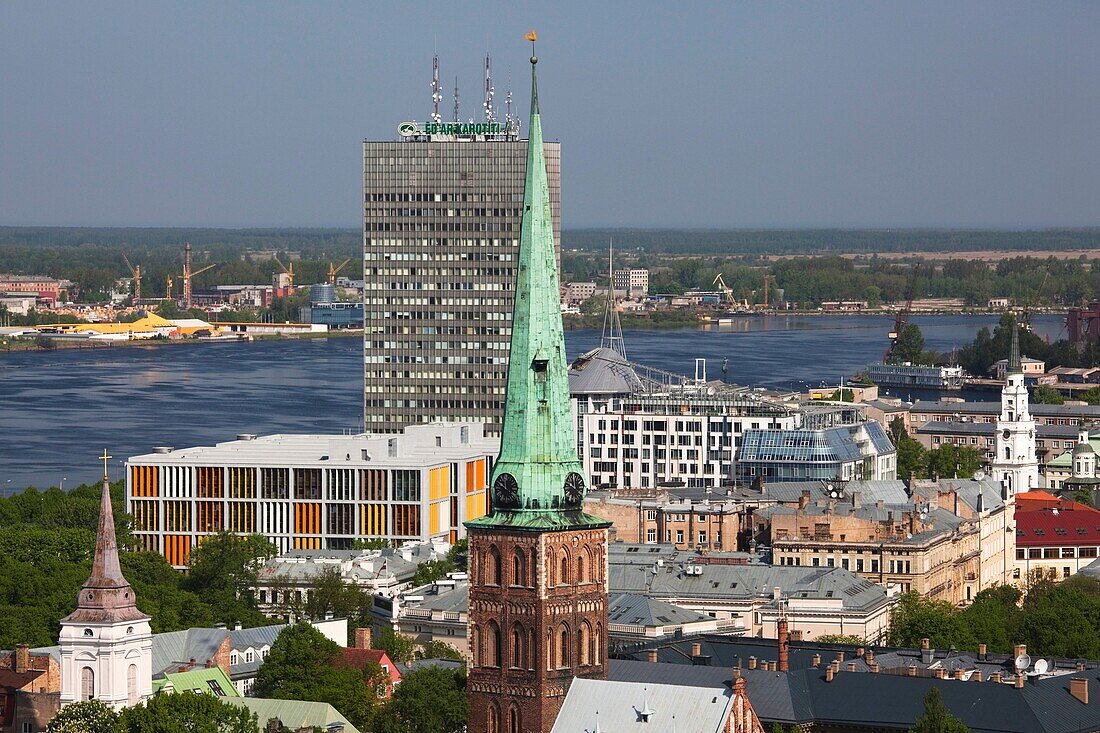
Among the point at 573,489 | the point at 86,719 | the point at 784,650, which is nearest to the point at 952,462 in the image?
the point at 784,650

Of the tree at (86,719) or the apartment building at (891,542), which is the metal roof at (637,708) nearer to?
the tree at (86,719)

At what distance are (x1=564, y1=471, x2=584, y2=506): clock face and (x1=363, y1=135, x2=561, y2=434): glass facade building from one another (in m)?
98.3

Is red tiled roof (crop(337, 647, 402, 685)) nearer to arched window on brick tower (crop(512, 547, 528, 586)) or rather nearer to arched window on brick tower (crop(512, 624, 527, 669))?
arched window on brick tower (crop(512, 624, 527, 669))

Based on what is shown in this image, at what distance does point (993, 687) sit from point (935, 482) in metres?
59.9

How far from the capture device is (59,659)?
79438mm

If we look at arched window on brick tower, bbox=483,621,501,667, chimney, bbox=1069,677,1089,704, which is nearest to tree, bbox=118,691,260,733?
arched window on brick tower, bbox=483,621,501,667

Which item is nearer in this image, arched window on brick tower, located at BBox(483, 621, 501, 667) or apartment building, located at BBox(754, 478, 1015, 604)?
arched window on brick tower, located at BBox(483, 621, 501, 667)

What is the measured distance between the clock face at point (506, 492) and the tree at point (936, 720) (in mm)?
11036

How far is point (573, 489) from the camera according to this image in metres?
65.4

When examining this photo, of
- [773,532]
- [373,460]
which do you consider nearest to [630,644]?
[773,532]

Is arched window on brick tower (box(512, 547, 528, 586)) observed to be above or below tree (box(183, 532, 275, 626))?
above

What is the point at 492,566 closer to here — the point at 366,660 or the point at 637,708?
the point at 637,708

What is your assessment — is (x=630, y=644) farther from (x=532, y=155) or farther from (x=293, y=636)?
(x=532, y=155)

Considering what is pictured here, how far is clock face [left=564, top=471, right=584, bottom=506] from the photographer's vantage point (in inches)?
2569
